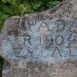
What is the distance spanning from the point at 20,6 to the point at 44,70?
0.64 metres

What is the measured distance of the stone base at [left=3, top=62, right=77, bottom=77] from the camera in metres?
2.51

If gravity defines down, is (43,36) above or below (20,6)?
below

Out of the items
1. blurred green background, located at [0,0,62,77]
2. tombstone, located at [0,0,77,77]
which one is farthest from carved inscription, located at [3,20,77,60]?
blurred green background, located at [0,0,62,77]

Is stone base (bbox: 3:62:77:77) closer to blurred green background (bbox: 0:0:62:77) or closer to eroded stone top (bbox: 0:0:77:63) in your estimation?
eroded stone top (bbox: 0:0:77:63)

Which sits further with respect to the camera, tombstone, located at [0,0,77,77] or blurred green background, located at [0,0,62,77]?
blurred green background, located at [0,0,62,77]

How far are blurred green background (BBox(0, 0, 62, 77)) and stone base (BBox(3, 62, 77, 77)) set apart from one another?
0.47 m

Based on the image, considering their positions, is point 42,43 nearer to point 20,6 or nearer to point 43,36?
point 43,36

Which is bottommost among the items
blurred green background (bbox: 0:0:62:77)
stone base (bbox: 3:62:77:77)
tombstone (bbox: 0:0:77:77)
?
stone base (bbox: 3:62:77:77)

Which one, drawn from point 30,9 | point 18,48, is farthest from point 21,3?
point 18,48

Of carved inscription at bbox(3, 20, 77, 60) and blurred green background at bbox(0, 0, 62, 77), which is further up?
blurred green background at bbox(0, 0, 62, 77)

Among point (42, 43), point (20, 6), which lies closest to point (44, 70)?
point (42, 43)

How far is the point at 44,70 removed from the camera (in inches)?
99.5

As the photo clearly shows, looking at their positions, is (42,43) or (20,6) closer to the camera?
(42,43)

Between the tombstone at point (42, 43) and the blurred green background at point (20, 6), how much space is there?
446 mm
